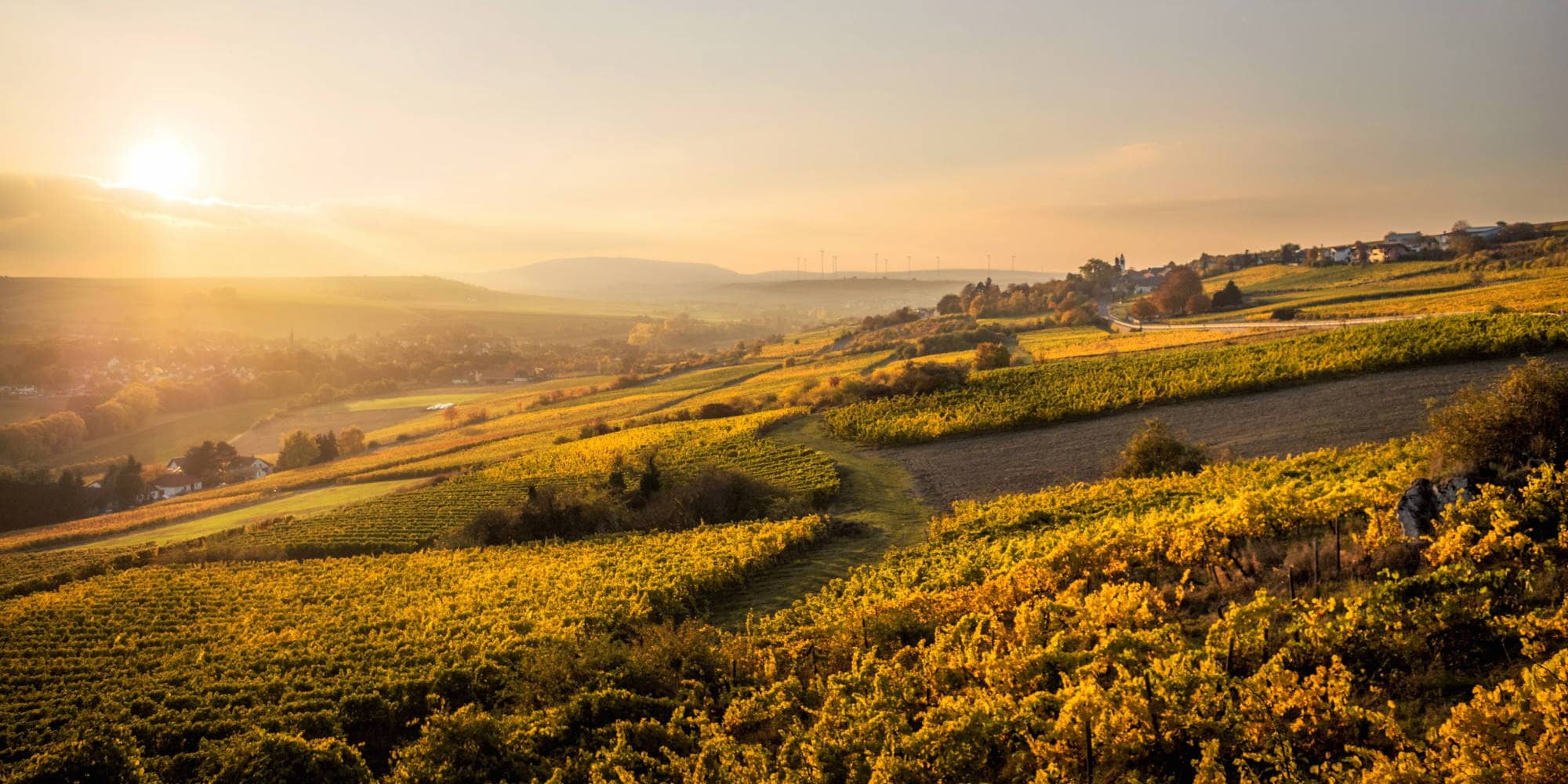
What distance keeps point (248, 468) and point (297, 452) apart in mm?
5623

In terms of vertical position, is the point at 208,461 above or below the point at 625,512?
below

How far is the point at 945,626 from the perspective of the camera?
14.1m

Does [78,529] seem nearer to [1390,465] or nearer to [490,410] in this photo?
[490,410]

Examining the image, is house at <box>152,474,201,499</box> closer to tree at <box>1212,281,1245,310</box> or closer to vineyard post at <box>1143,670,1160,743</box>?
vineyard post at <box>1143,670,1160,743</box>

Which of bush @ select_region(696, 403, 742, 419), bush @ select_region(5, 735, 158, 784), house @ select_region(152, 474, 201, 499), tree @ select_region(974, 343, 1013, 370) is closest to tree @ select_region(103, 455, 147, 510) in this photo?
house @ select_region(152, 474, 201, 499)

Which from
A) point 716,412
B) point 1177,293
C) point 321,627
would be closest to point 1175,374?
point 716,412

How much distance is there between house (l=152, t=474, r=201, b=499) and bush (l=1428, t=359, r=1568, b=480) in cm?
9488

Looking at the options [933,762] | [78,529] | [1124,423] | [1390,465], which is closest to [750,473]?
[1124,423]

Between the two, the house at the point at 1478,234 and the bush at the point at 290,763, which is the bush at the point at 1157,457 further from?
the house at the point at 1478,234

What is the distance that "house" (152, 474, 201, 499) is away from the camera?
72.6m

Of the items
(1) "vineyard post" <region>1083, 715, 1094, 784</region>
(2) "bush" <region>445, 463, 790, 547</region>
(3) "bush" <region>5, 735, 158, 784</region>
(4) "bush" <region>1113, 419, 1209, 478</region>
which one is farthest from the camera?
(2) "bush" <region>445, 463, 790, 547</region>

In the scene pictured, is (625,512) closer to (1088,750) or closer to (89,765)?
(89,765)

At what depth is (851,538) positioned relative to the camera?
2820 centimetres

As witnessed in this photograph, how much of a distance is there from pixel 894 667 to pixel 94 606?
32.2 meters
